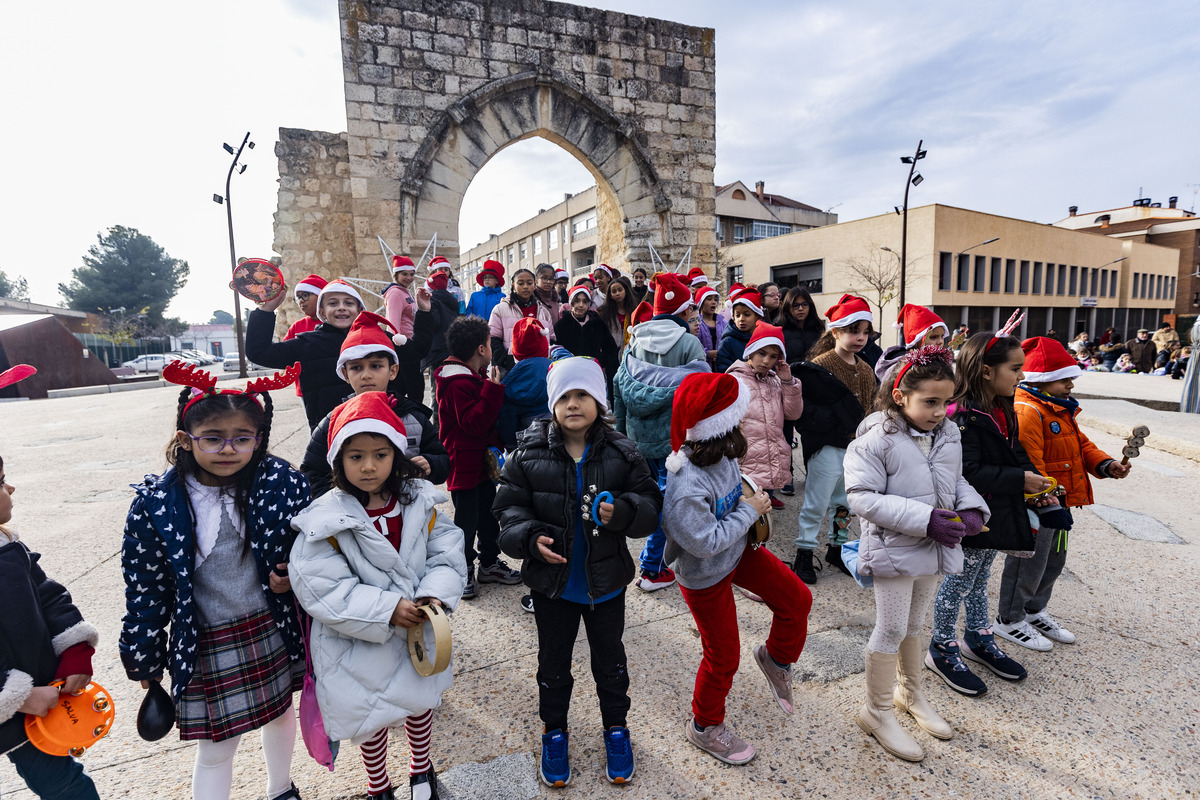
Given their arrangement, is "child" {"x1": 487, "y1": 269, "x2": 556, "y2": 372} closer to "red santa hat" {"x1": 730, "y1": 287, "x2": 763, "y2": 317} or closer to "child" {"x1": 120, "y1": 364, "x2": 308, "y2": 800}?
"red santa hat" {"x1": 730, "y1": 287, "x2": 763, "y2": 317}

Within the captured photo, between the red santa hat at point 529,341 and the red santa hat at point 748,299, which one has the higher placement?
the red santa hat at point 748,299

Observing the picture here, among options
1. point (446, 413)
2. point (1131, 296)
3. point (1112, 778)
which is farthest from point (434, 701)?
point (1131, 296)

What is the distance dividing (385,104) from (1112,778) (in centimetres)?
949

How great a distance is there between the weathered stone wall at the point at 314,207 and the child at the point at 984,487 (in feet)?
27.8

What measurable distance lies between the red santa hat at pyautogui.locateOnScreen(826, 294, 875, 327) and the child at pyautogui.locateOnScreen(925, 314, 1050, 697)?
861mm

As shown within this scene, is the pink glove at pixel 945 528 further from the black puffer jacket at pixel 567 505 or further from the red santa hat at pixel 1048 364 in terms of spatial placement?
the red santa hat at pixel 1048 364

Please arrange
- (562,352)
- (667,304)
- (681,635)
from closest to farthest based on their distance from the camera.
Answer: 1. (681,635)
2. (562,352)
3. (667,304)

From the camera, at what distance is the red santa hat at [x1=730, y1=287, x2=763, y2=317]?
15.6ft

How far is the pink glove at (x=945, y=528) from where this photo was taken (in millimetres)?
2027

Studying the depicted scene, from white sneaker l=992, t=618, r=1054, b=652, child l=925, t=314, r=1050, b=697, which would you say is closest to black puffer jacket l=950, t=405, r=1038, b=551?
child l=925, t=314, r=1050, b=697

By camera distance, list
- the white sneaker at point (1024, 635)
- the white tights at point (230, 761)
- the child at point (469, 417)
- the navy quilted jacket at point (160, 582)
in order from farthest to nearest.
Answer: the child at point (469, 417) → the white sneaker at point (1024, 635) → the white tights at point (230, 761) → the navy quilted jacket at point (160, 582)

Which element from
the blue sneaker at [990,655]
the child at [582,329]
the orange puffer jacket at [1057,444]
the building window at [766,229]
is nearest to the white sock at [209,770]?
the blue sneaker at [990,655]

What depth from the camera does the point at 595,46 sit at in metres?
8.62

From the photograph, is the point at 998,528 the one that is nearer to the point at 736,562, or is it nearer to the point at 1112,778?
the point at 1112,778
